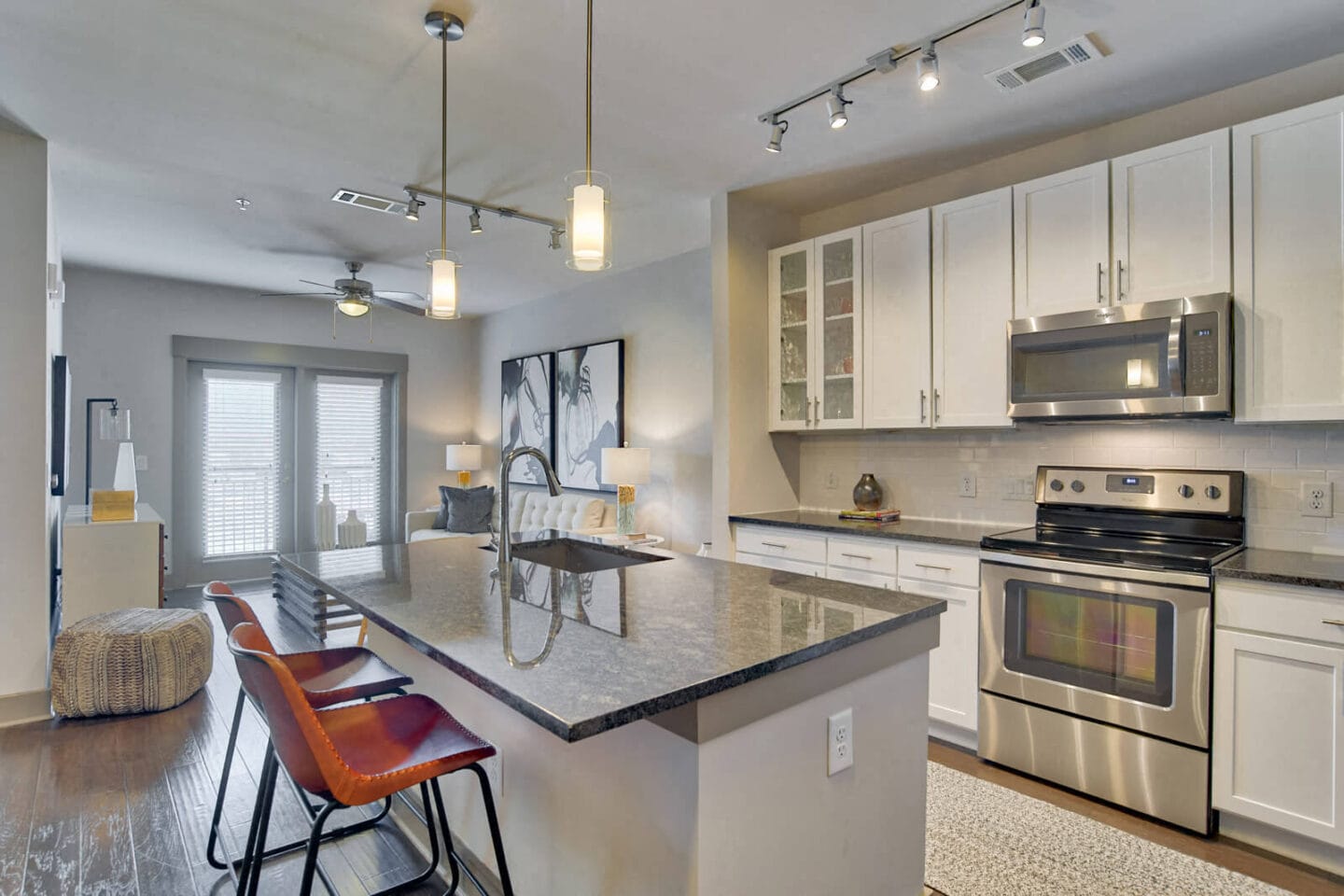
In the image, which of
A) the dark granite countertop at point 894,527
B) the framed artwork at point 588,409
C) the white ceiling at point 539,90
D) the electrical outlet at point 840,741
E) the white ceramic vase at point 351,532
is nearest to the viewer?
the electrical outlet at point 840,741

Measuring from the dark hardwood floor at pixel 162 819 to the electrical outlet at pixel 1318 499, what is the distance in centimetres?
117

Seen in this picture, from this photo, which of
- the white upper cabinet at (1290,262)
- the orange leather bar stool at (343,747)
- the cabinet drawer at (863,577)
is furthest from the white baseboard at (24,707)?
the white upper cabinet at (1290,262)

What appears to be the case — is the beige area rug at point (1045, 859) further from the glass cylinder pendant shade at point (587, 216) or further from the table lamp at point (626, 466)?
the table lamp at point (626, 466)

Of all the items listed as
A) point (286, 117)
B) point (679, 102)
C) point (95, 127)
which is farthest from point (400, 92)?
point (95, 127)

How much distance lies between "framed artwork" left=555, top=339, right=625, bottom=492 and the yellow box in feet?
10.1

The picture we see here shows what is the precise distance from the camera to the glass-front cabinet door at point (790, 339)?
383cm

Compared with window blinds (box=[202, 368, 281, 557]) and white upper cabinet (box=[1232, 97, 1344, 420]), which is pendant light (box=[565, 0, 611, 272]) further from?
window blinds (box=[202, 368, 281, 557])

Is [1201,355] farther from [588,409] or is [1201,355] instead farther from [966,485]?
[588,409]

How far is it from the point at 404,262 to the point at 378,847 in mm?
4368

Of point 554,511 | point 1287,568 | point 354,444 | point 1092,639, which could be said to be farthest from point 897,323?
point 354,444

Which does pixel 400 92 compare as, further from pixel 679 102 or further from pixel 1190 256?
pixel 1190 256

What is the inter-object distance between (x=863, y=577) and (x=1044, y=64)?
2.15 m

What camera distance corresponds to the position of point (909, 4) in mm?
2170

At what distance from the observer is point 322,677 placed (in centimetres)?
196
